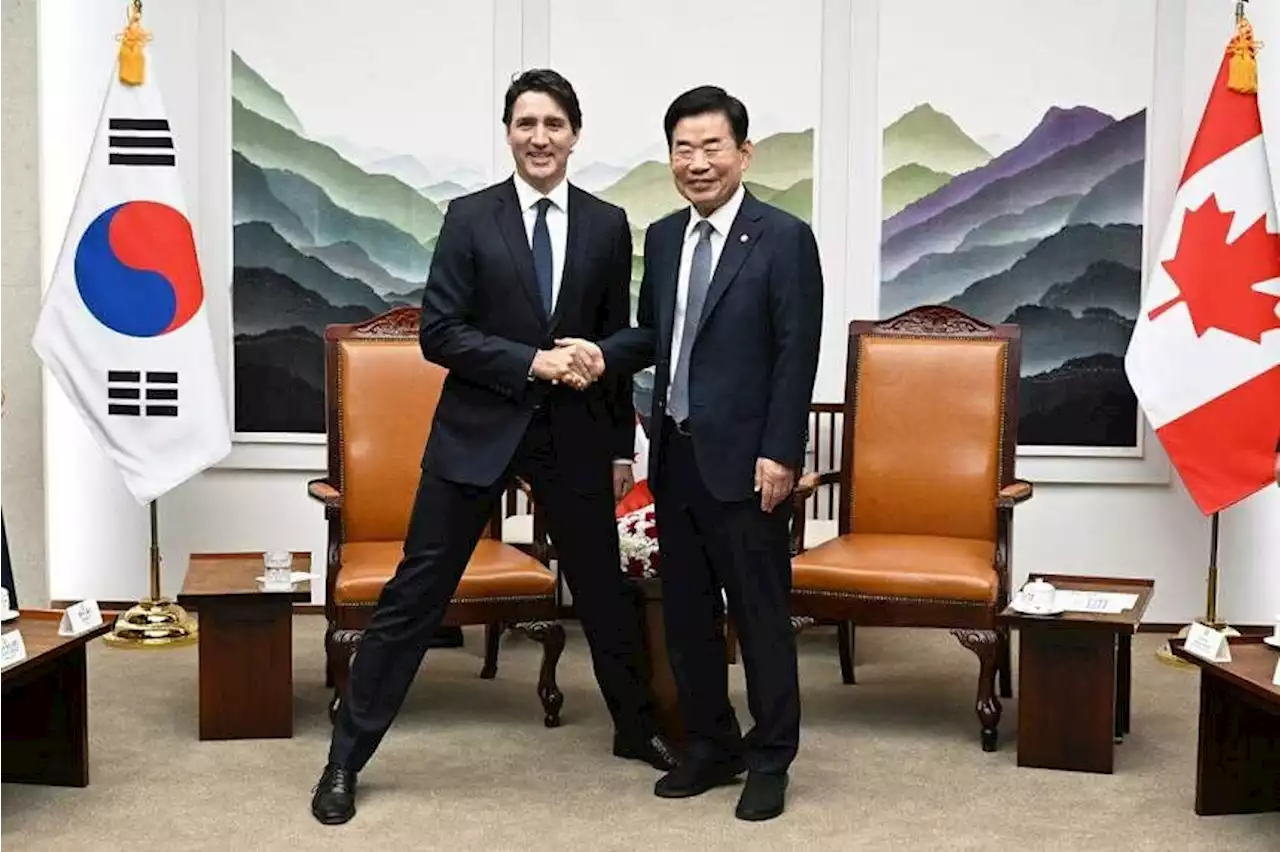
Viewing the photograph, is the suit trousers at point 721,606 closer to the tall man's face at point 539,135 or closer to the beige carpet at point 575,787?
the beige carpet at point 575,787

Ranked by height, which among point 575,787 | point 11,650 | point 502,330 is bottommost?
point 575,787

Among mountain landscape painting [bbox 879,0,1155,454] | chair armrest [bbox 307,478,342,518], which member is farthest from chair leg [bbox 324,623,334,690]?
mountain landscape painting [bbox 879,0,1155,454]

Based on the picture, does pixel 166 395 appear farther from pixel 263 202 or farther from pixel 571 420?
pixel 571 420

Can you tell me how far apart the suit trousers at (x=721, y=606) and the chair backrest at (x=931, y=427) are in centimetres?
111

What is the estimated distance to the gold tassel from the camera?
4.90m

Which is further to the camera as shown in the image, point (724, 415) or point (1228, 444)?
point (1228, 444)

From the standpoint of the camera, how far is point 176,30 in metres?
5.46

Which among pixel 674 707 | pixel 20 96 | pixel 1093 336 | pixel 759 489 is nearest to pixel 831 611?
pixel 674 707

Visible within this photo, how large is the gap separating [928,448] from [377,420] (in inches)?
63.0

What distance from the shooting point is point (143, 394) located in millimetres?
5105

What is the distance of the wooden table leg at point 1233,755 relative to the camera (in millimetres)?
3531

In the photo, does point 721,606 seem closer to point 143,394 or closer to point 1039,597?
point 1039,597

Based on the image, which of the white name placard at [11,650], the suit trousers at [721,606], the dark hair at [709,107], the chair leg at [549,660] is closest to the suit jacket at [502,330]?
the suit trousers at [721,606]

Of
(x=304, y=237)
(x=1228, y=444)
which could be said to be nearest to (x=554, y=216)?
(x=304, y=237)
